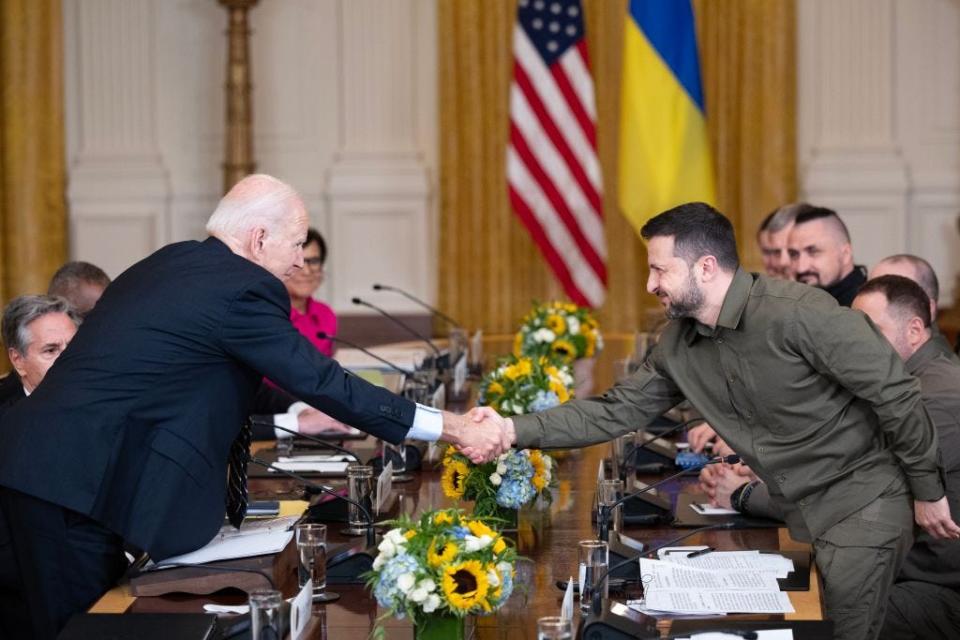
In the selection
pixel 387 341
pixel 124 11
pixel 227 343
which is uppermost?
pixel 124 11

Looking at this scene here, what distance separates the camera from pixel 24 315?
13.3ft

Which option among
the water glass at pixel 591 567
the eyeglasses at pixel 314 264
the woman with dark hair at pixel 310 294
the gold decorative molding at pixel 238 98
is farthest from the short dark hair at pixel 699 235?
the gold decorative molding at pixel 238 98

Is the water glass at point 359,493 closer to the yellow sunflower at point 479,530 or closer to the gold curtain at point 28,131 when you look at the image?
the yellow sunflower at point 479,530

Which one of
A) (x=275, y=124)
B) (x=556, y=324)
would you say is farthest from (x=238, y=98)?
(x=556, y=324)

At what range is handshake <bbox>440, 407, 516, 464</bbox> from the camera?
3.41 m

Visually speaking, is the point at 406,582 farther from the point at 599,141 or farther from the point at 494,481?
the point at 599,141

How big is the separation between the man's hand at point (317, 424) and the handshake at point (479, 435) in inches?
54.4

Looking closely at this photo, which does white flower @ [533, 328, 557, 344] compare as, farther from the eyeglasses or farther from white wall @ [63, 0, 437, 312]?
white wall @ [63, 0, 437, 312]

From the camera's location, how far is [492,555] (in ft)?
8.26

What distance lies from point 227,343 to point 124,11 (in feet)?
24.1

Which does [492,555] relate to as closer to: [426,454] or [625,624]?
[625,624]

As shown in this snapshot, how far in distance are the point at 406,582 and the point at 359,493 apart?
99cm

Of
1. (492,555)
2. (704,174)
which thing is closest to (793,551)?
(492,555)

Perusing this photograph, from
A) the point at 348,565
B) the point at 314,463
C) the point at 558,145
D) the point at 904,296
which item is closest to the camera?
the point at 348,565
